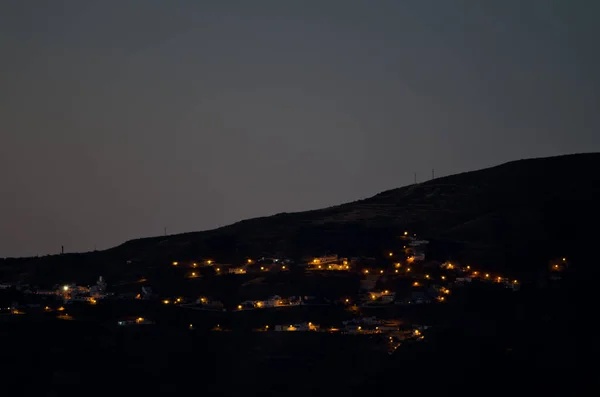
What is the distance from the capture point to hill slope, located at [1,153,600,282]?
7219cm

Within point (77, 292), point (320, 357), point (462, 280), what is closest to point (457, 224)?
point (462, 280)

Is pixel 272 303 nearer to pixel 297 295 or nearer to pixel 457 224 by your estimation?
pixel 297 295

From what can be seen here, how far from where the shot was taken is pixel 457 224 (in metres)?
80.6

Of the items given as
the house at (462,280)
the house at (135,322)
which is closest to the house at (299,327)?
the house at (135,322)

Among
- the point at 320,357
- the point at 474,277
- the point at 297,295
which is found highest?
the point at 297,295

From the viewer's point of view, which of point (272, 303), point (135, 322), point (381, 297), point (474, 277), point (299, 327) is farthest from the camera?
point (474, 277)

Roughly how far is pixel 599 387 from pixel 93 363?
2469 centimetres

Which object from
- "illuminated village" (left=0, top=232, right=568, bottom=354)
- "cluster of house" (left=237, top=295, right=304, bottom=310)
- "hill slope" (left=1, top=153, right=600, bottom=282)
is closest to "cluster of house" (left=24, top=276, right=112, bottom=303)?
"illuminated village" (left=0, top=232, right=568, bottom=354)

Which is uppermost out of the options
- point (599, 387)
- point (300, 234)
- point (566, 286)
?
point (300, 234)

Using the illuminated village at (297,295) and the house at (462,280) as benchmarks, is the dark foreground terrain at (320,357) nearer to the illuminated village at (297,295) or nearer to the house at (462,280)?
the illuminated village at (297,295)

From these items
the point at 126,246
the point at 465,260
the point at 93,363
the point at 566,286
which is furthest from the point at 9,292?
the point at 566,286

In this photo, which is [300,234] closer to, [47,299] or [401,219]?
[401,219]

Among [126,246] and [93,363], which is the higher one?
[126,246]

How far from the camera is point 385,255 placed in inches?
2827
